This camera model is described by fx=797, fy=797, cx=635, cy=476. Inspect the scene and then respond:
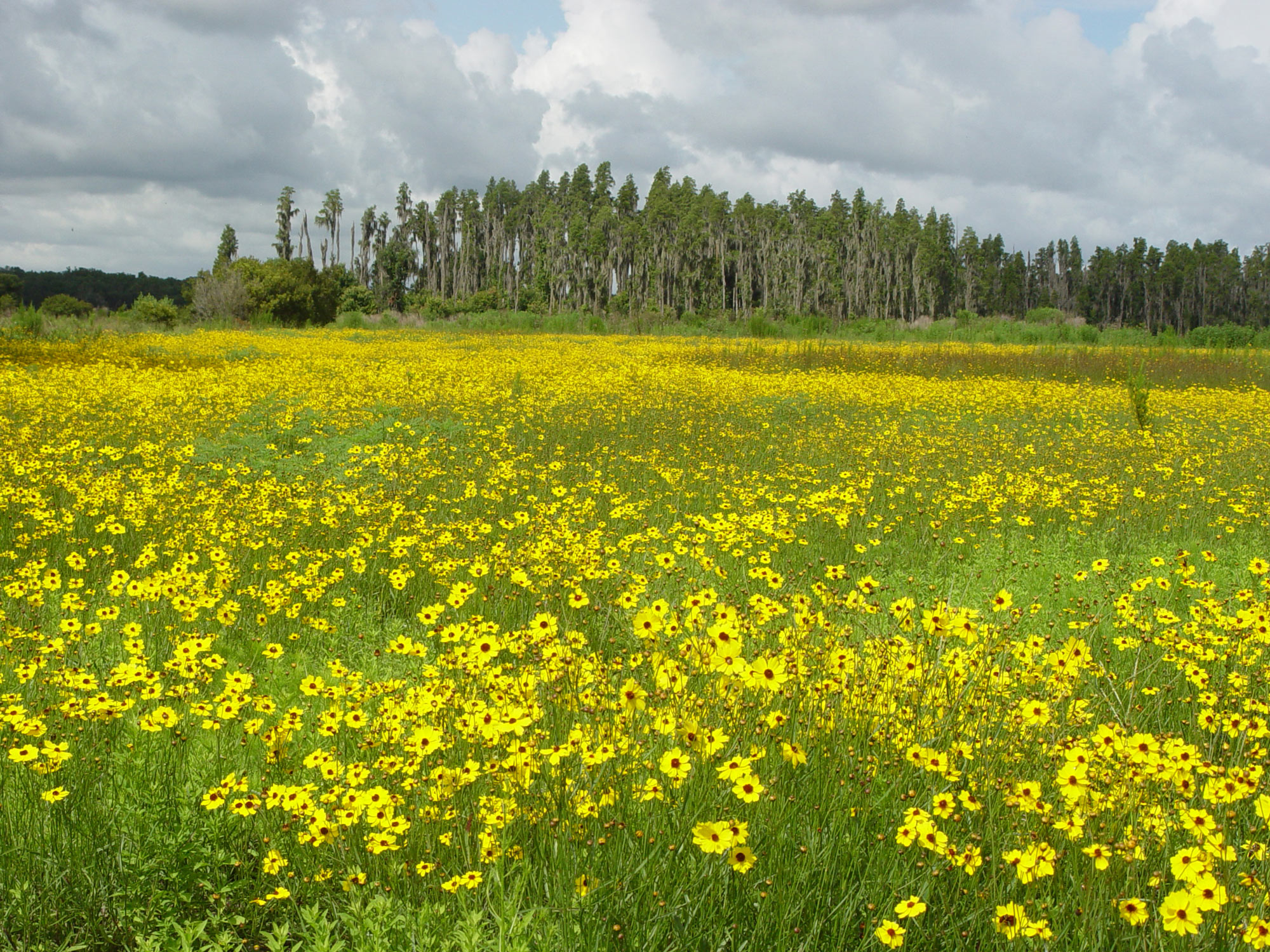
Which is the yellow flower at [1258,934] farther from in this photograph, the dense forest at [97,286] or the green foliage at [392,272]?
the dense forest at [97,286]

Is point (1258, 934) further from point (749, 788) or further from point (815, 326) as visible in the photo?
point (815, 326)

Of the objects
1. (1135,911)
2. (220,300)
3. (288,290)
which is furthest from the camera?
(288,290)

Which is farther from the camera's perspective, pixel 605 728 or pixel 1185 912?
pixel 605 728

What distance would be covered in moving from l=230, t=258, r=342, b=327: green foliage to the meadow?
32.6 m

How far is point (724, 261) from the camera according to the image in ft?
228

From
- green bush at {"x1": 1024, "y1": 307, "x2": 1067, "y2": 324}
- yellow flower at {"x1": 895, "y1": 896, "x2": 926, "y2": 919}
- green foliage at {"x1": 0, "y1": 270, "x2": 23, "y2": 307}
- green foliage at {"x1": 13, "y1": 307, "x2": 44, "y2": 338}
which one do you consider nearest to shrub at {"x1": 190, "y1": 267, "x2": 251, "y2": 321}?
green foliage at {"x1": 13, "y1": 307, "x2": 44, "y2": 338}

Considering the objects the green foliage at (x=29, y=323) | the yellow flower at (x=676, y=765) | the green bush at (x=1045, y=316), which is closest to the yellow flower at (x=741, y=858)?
the yellow flower at (x=676, y=765)

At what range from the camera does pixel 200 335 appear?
24.0 metres

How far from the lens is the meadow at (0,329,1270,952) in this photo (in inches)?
73.5

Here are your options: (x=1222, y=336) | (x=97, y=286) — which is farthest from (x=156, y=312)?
(x=97, y=286)

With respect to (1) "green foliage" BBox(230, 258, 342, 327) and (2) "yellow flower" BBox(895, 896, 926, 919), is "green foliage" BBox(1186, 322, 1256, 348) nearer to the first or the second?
(1) "green foliage" BBox(230, 258, 342, 327)

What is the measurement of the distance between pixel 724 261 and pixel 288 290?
41455 millimetres

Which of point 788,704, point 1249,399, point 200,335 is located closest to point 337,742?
point 788,704

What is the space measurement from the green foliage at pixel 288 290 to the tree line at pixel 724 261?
16.3 meters
